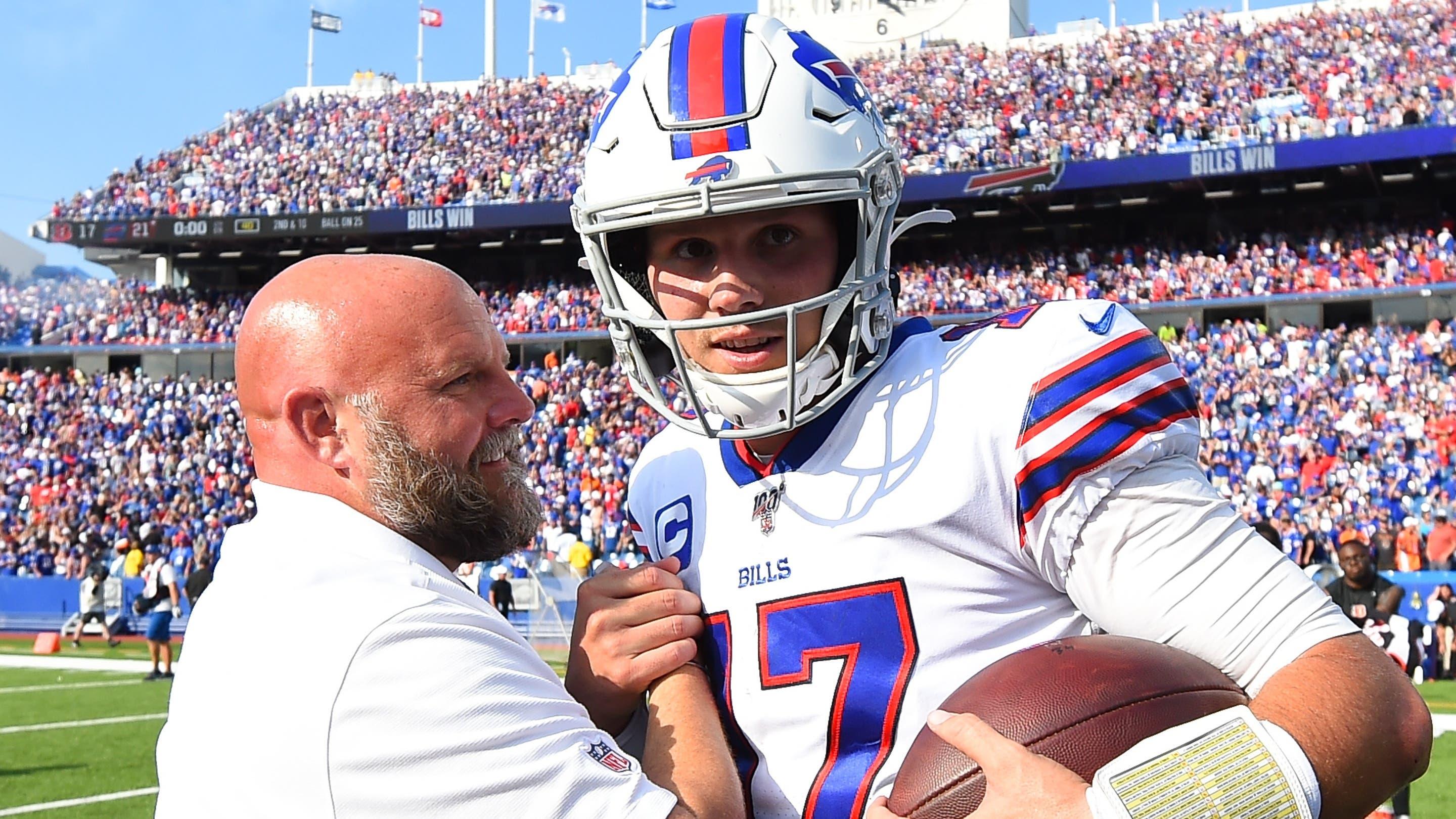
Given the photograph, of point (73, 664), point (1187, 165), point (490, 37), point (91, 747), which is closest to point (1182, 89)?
point (1187, 165)

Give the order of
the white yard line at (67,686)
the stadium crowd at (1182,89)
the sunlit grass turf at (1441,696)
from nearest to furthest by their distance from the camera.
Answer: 1. the sunlit grass turf at (1441,696)
2. the white yard line at (67,686)
3. the stadium crowd at (1182,89)

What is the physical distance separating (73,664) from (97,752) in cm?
624

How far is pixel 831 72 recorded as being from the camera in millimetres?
1896

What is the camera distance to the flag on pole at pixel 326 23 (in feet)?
109

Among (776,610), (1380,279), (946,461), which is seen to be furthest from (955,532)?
(1380,279)

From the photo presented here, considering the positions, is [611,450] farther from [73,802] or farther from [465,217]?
[73,802]

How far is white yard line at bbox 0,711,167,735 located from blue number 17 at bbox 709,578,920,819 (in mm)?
7631

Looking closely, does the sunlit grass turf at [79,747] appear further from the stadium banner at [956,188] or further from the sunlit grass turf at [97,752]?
the stadium banner at [956,188]

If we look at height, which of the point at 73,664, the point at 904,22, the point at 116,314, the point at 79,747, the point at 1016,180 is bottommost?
the point at 73,664

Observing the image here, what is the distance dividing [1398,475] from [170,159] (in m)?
25.2

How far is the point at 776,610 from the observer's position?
1702 millimetres

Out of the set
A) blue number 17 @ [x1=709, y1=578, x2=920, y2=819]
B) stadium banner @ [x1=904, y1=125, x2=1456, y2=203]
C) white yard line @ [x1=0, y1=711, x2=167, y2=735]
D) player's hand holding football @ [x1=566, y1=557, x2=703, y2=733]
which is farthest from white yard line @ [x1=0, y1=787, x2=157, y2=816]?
stadium banner @ [x1=904, y1=125, x2=1456, y2=203]

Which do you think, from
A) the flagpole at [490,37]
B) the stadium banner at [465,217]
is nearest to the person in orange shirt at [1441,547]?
the stadium banner at [465,217]

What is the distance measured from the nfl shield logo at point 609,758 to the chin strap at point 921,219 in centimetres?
84
